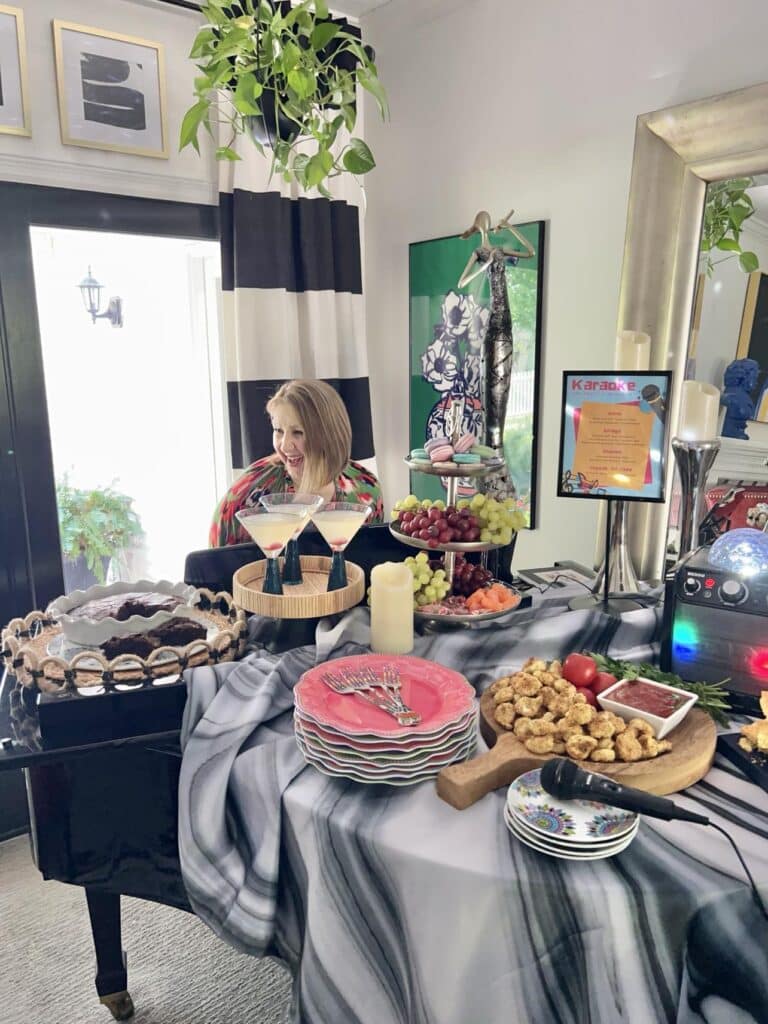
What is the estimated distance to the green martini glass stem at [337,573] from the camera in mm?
1479

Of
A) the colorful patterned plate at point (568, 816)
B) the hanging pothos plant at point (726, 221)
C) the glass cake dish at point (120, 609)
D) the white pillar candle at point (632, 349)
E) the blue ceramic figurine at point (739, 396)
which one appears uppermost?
the hanging pothos plant at point (726, 221)

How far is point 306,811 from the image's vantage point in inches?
39.8

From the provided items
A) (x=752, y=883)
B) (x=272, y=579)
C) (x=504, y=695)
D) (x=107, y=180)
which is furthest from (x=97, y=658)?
(x=107, y=180)

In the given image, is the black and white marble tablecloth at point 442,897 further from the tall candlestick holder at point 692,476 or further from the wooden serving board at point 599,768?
the tall candlestick holder at point 692,476

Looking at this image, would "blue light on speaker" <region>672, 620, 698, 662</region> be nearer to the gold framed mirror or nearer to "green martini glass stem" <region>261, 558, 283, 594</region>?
the gold framed mirror

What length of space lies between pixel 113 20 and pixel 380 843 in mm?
2474

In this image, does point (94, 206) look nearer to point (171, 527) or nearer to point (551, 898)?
point (171, 527)

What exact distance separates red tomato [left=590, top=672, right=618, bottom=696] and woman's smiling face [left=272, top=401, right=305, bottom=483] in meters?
1.05

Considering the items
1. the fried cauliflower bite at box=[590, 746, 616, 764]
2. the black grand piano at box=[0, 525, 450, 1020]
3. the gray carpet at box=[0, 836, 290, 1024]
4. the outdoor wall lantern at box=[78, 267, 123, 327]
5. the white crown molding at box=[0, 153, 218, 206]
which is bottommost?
the gray carpet at box=[0, 836, 290, 1024]

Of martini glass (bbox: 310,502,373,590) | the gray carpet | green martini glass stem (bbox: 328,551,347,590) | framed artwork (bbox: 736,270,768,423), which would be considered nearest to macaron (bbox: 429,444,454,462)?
martini glass (bbox: 310,502,373,590)

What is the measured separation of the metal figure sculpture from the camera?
1.72 meters

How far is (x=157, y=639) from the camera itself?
1352 millimetres

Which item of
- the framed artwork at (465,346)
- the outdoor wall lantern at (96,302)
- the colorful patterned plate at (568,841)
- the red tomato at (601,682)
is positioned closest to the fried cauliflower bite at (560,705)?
the red tomato at (601,682)

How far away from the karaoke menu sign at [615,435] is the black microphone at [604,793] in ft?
2.52
